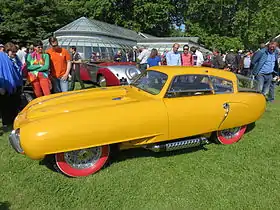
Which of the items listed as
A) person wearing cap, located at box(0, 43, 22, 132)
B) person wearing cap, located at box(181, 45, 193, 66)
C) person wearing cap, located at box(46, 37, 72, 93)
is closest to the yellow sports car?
person wearing cap, located at box(0, 43, 22, 132)

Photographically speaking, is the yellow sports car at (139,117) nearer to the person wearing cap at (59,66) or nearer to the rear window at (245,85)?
the rear window at (245,85)

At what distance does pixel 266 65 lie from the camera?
297 inches

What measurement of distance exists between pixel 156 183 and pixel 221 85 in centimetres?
212

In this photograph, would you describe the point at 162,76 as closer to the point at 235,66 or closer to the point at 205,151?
the point at 205,151

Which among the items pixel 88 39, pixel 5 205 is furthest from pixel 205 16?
pixel 5 205

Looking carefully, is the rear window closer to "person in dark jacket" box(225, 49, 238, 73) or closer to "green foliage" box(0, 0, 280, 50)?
"person in dark jacket" box(225, 49, 238, 73)

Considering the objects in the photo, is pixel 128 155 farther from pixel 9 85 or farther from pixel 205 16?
pixel 205 16

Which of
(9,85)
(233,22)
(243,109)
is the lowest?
(233,22)

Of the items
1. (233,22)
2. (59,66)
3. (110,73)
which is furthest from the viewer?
(233,22)

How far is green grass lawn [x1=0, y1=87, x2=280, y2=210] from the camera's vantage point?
10.1 ft

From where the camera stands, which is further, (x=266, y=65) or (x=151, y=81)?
(x=266, y=65)

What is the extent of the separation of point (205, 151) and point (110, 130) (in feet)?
6.40

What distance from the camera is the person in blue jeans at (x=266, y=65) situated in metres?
7.52

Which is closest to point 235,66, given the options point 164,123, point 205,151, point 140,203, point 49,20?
point 205,151
